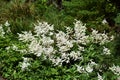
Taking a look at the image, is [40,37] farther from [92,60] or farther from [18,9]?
[18,9]

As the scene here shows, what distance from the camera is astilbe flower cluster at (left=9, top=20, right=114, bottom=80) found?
714 centimetres

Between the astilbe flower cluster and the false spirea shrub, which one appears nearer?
the false spirea shrub

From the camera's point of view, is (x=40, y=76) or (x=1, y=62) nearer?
(x=40, y=76)

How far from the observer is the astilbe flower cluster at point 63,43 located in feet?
23.4

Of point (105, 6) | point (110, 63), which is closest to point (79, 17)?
point (105, 6)

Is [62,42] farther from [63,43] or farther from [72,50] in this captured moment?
[72,50]

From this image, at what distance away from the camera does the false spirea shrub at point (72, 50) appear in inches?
272

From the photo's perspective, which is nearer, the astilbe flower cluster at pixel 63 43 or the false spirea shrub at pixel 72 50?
the false spirea shrub at pixel 72 50

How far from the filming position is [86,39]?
7.47 m

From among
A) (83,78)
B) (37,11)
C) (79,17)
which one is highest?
(37,11)

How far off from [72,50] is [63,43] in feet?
0.77

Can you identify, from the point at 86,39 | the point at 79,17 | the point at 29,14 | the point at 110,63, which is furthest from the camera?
the point at 29,14

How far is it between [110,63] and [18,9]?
329cm

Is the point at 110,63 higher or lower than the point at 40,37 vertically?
lower
